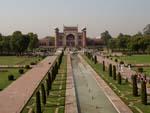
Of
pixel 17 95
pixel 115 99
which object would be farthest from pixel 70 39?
pixel 115 99

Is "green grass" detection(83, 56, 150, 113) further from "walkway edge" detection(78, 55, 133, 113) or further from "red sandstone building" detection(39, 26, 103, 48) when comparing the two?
"red sandstone building" detection(39, 26, 103, 48)

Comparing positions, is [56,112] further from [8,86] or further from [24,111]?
[8,86]

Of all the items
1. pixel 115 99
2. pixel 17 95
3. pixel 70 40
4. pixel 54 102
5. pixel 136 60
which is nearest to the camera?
pixel 54 102

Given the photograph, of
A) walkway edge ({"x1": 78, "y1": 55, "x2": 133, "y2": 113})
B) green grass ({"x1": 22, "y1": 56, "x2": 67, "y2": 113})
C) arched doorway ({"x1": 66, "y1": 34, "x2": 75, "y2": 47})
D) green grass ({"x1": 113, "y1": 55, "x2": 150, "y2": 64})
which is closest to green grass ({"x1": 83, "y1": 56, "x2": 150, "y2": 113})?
walkway edge ({"x1": 78, "y1": 55, "x2": 133, "y2": 113})

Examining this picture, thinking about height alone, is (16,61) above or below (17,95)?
above

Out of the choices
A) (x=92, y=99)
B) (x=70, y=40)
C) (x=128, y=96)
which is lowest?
(x=92, y=99)

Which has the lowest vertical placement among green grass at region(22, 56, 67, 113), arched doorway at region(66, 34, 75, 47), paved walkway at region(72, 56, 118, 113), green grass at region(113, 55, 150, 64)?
paved walkway at region(72, 56, 118, 113)

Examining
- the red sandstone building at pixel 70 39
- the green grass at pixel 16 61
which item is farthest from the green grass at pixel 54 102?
the red sandstone building at pixel 70 39

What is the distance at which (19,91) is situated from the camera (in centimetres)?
1752

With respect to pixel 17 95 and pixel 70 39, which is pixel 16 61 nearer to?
pixel 17 95

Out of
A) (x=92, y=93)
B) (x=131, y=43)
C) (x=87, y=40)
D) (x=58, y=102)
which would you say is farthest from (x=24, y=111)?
(x=87, y=40)

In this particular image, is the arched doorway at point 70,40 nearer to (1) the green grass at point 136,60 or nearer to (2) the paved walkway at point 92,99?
(1) the green grass at point 136,60

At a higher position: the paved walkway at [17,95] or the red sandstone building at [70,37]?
the red sandstone building at [70,37]

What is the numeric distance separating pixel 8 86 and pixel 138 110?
27.9ft
